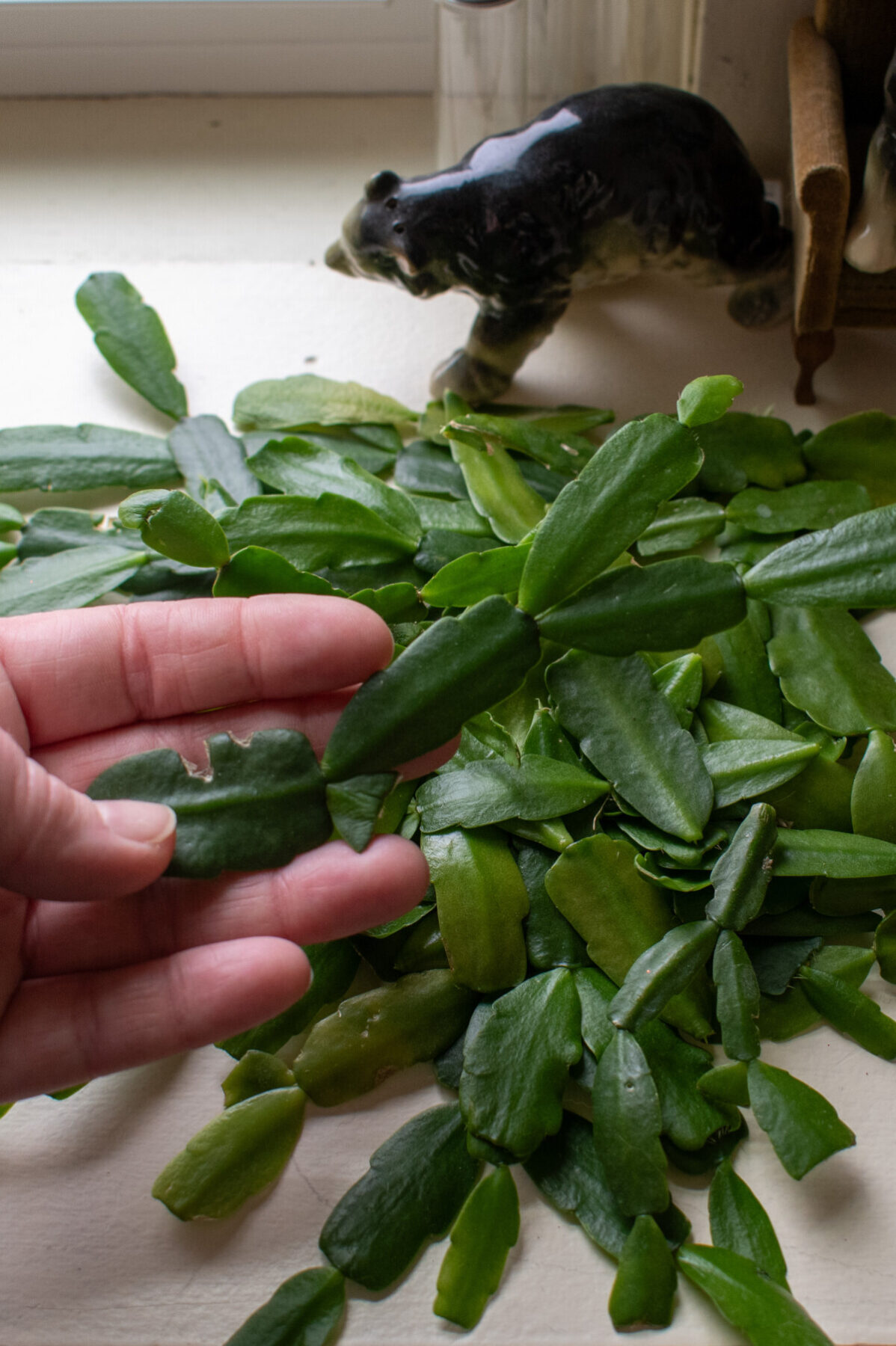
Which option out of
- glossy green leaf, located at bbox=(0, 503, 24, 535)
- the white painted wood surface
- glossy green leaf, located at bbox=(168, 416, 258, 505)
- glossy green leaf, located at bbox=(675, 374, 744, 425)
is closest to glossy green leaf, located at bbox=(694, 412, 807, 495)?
the white painted wood surface

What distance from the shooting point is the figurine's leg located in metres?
1.06

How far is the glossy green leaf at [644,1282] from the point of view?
2.20 feet

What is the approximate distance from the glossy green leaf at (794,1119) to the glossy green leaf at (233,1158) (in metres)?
0.31

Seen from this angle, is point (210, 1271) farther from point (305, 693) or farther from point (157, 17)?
point (157, 17)

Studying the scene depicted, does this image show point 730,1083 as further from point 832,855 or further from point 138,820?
point 138,820

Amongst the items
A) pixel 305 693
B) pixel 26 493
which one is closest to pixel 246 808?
pixel 305 693

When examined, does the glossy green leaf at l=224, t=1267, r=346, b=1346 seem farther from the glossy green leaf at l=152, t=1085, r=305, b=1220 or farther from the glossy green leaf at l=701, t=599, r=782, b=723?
the glossy green leaf at l=701, t=599, r=782, b=723

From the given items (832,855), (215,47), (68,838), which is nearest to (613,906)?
(832,855)

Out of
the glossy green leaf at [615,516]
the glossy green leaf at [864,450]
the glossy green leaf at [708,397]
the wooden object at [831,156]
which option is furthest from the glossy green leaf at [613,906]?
the wooden object at [831,156]

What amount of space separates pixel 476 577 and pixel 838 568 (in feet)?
0.87

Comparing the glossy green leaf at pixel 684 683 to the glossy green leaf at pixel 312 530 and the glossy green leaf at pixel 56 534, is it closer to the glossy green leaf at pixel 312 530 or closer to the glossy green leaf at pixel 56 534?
the glossy green leaf at pixel 312 530

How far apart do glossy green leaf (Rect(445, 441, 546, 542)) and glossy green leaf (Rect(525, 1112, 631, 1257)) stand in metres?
0.48

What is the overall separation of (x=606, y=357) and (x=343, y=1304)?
0.94m

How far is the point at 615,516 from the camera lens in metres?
0.70
